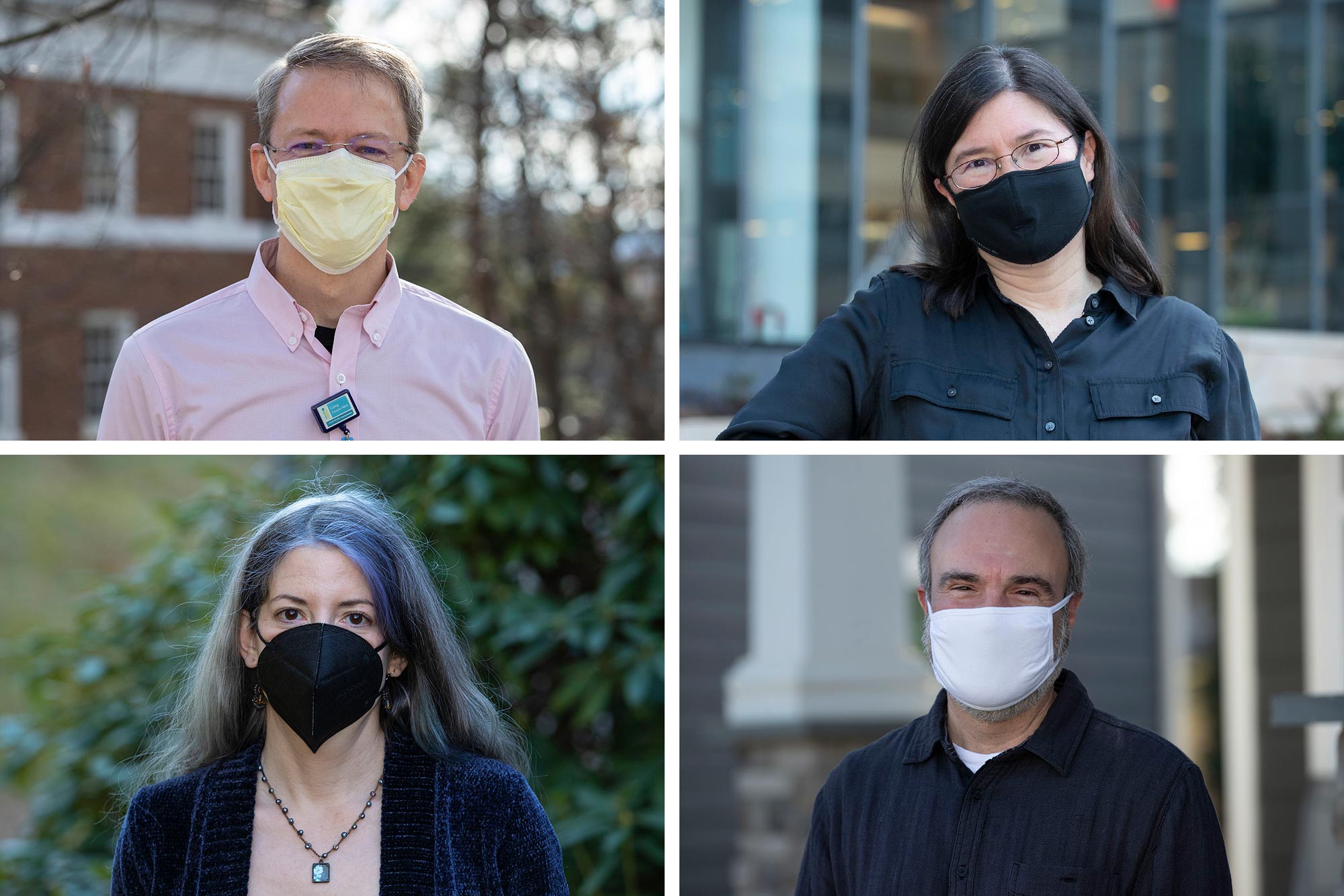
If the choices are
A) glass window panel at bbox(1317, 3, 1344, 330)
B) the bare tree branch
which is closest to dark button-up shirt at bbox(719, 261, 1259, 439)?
the bare tree branch

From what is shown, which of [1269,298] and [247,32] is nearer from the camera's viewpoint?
[247,32]

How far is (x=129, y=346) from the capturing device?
246 cm

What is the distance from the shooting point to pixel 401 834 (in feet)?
7.98

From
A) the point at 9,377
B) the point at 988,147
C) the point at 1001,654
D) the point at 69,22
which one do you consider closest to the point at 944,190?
the point at 988,147

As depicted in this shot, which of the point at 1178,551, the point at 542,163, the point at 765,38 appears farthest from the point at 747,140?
the point at 1178,551

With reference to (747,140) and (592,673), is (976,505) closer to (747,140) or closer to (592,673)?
(592,673)

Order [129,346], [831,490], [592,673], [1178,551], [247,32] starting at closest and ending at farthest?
1. [129,346]
2. [592,673]
3. [247,32]
4. [831,490]
5. [1178,551]

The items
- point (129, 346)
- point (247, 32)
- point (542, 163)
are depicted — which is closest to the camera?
point (129, 346)

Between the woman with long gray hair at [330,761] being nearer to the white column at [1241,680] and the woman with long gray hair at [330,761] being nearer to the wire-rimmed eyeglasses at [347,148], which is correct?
the wire-rimmed eyeglasses at [347,148]

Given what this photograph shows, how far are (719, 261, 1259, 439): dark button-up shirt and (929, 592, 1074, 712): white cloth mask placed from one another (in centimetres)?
35

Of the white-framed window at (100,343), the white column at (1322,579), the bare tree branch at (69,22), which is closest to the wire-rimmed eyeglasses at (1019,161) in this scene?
the bare tree branch at (69,22)

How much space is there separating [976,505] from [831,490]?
4.06 m

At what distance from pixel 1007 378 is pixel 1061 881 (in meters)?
0.90

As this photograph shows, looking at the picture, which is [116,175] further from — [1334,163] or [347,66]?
[1334,163]
